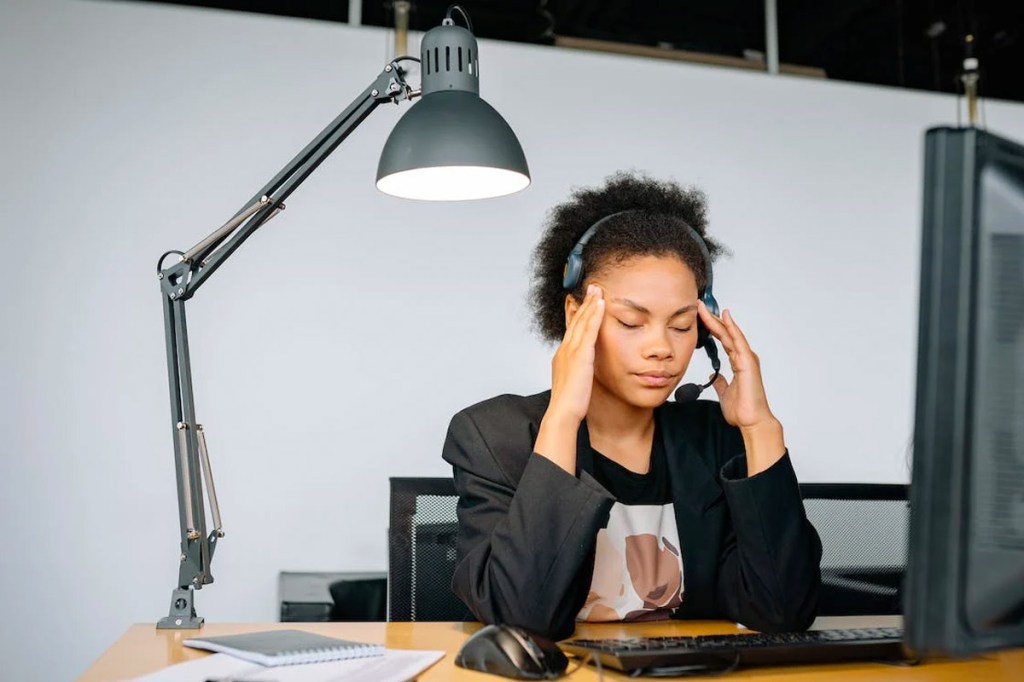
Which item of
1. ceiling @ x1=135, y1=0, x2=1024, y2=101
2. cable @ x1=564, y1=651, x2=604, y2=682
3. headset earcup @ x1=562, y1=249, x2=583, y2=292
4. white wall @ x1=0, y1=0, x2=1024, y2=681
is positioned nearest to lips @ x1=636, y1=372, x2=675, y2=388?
headset earcup @ x1=562, y1=249, x2=583, y2=292

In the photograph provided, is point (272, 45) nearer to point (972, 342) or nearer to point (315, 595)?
point (315, 595)

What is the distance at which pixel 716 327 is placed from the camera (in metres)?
1.59

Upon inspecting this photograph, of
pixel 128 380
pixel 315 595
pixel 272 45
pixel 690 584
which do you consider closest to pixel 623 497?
pixel 690 584

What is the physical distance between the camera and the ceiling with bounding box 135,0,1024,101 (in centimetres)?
300

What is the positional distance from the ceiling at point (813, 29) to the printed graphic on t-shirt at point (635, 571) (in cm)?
188

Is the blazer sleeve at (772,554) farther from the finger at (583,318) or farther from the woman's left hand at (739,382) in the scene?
the finger at (583,318)

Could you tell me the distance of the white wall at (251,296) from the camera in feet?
8.34

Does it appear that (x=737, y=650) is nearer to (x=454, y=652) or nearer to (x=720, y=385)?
(x=454, y=652)

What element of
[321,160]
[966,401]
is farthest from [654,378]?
[966,401]

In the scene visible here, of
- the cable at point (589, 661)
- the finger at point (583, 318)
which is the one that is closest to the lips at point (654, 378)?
the finger at point (583, 318)

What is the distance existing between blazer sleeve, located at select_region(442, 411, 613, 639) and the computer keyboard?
0.14 m

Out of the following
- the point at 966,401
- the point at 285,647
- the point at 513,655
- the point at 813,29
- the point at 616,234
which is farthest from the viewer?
the point at 813,29

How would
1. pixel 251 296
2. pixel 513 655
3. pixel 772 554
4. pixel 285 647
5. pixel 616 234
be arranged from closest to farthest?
1. pixel 513 655
2. pixel 285 647
3. pixel 772 554
4. pixel 616 234
5. pixel 251 296

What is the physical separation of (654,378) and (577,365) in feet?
0.42
